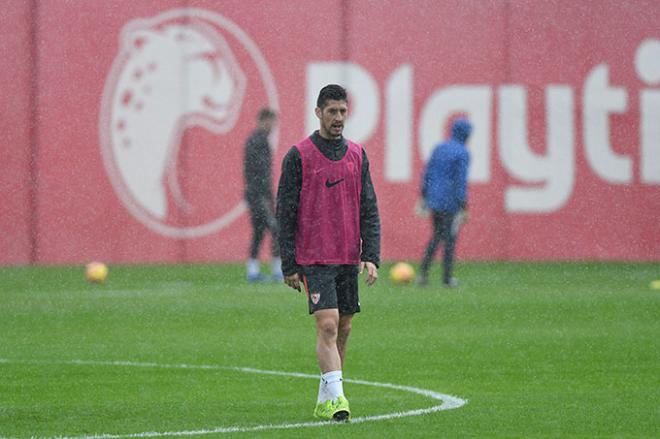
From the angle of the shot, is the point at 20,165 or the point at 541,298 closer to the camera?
the point at 541,298

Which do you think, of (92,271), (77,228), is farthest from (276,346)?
(77,228)

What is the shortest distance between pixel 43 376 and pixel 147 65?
14924 mm

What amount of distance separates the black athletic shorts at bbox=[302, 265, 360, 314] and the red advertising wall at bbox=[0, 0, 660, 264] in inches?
657

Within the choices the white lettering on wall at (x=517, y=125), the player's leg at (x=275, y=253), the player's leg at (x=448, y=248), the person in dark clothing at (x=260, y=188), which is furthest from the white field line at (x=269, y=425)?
the white lettering on wall at (x=517, y=125)

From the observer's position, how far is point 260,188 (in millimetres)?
22391

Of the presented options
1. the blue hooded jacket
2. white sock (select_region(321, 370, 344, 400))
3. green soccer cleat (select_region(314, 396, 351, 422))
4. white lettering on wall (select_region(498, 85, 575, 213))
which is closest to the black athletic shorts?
white sock (select_region(321, 370, 344, 400))

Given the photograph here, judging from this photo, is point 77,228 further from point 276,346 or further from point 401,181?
point 276,346

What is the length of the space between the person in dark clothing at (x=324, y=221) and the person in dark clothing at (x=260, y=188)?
12.3m

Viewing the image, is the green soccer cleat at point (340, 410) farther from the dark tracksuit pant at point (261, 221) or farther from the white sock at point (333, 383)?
the dark tracksuit pant at point (261, 221)

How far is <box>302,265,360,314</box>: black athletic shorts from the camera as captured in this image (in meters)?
9.52

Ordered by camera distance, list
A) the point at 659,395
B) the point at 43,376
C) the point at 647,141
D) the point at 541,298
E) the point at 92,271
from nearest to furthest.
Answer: the point at 659,395
the point at 43,376
the point at 541,298
the point at 92,271
the point at 647,141

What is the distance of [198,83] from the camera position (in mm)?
26406

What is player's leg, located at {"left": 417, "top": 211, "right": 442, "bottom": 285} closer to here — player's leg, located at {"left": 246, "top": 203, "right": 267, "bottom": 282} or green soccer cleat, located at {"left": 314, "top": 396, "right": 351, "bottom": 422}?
player's leg, located at {"left": 246, "top": 203, "right": 267, "bottom": 282}

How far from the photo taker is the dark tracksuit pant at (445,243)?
69.3ft
